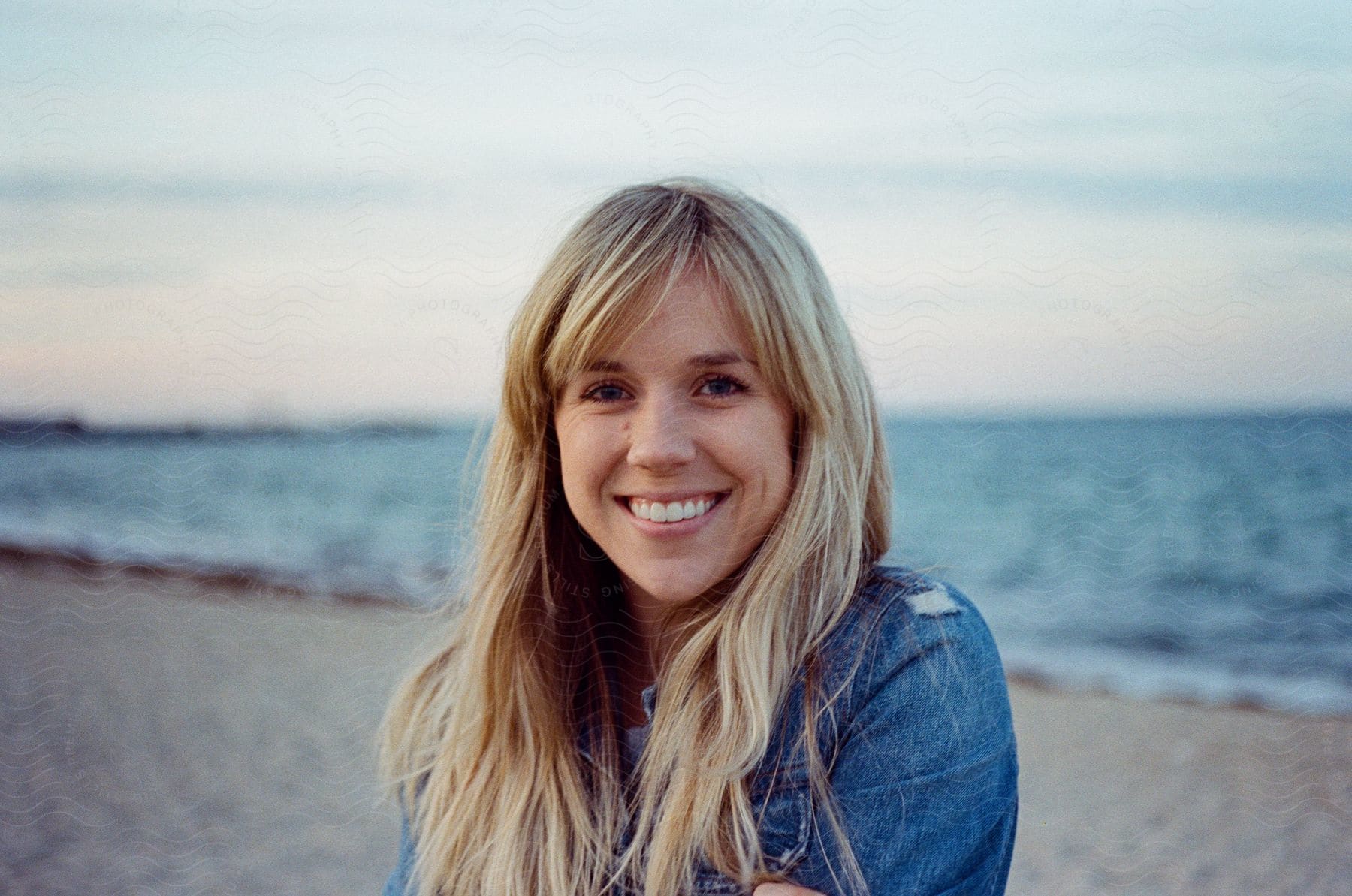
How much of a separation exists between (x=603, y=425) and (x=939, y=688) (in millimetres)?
504

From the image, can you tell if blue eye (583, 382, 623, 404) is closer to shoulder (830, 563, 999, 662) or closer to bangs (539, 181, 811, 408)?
bangs (539, 181, 811, 408)

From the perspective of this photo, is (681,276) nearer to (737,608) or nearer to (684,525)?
(684,525)

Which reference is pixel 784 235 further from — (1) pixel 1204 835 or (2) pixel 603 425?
(1) pixel 1204 835

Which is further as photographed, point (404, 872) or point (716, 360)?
point (404, 872)

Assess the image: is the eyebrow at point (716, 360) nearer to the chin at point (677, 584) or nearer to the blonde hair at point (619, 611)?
the blonde hair at point (619, 611)

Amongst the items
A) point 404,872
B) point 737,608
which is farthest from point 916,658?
point 404,872

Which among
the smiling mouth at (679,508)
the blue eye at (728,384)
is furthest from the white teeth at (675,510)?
the blue eye at (728,384)

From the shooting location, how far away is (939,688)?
118 cm

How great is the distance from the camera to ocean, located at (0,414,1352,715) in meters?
6.34

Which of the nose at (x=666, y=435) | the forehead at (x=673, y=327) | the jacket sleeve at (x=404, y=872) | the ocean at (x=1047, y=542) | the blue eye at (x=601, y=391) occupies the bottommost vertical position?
the ocean at (x=1047, y=542)

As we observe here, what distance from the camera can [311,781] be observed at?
15.3 ft

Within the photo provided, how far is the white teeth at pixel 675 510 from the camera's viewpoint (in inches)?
50.9

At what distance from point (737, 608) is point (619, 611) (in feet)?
1.03

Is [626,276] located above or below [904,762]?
above
